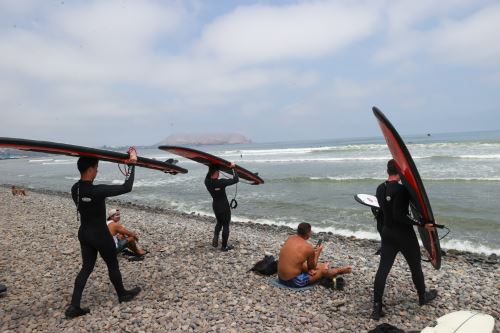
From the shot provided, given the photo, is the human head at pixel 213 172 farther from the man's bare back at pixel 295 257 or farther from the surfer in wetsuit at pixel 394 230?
the surfer in wetsuit at pixel 394 230

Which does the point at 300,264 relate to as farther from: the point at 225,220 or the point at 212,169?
the point at 212,169

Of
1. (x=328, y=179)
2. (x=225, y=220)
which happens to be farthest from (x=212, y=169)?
(x=328, y=179)

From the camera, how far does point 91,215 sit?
4.26m

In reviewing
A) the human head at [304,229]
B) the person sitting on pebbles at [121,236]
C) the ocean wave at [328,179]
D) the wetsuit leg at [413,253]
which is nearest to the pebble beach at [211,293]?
the person sitting on pebbles at [121,236]

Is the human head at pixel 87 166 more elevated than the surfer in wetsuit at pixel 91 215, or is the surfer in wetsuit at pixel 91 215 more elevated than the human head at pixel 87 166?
the human head at pixel 87 166

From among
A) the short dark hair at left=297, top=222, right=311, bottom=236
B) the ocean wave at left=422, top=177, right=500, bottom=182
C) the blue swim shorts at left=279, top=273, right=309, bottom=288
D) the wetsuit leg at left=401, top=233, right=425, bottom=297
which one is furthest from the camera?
the ocean wave at left=422, top=177, right=500, bottom=182

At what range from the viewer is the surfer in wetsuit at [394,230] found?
162 inches

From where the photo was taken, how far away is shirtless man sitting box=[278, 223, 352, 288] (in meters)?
5.20

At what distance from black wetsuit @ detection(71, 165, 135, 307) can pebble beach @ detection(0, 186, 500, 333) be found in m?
0.68

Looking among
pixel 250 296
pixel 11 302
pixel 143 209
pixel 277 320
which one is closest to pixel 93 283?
pixel 11 302

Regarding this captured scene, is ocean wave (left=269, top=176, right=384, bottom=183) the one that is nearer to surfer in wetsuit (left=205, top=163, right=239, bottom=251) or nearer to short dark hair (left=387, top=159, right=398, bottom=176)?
surfer in wetsuit (left=205, top=163, right=239, bottom=251)

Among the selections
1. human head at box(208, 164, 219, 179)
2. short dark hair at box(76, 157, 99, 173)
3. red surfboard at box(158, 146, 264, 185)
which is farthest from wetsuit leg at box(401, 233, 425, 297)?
short dark hair at box(76, 157, 99, 173)

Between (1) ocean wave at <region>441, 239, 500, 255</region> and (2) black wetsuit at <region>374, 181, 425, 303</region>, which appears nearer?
(2) black wetsuit at <region>374, 181, 425, 303</region>

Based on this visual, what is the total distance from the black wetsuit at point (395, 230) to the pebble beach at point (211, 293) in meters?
0.67
